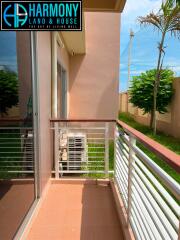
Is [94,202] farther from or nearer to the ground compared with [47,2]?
nearer to the ground

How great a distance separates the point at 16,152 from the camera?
1.96 m

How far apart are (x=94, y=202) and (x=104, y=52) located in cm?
490

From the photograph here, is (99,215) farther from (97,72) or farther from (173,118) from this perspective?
(173,118)

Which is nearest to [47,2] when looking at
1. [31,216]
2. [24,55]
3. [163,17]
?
[24,55]

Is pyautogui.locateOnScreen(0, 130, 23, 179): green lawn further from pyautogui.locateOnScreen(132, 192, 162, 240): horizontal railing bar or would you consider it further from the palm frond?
the palm frond

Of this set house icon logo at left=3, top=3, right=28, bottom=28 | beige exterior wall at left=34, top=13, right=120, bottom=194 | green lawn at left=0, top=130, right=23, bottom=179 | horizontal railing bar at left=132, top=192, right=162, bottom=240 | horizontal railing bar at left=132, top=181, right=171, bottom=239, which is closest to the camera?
horizontal railing bar at left=132, top=181, right=171, bottom=239

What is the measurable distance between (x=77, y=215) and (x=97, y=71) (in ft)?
16.5

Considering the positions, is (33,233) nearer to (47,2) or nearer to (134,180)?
(134,180)

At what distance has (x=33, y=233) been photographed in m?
2.28

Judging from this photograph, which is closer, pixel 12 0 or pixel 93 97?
pixel 12 0

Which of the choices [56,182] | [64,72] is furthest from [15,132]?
[64,72]

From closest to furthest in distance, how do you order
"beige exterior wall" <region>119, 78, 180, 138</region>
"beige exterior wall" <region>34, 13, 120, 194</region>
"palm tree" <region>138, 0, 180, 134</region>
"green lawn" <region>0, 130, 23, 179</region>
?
"green lawn" <region>0, 130, 23, 179</region>, "beige exterior wall" <region>34, 13, 120, 194</region>, "palm tree" <region>138, 0, 180, 134</region>, "beige exterior wall" <region>119, 78, 180, 138</region>

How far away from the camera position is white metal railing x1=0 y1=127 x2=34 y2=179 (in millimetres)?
1651

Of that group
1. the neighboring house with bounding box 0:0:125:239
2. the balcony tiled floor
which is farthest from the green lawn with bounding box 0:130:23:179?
the balcony tiled floor
